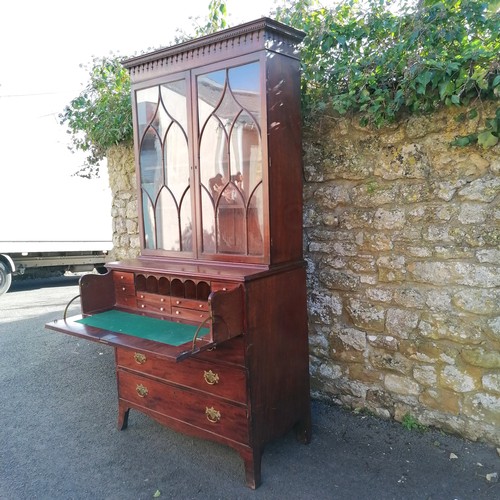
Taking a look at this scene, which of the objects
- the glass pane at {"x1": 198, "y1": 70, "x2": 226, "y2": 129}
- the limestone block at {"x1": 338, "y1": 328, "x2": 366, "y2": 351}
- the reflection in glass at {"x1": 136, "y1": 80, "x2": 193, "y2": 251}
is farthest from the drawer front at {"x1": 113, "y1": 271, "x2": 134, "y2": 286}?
the limestone block at {"x1": 338, "y1": 328, "x2": 366, "y2": 351}

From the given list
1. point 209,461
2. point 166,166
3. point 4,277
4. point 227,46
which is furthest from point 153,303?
point 4,277

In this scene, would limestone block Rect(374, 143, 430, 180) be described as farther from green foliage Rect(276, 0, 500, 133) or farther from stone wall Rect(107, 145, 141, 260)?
stone wall Rect(107, 145, 141, 260)

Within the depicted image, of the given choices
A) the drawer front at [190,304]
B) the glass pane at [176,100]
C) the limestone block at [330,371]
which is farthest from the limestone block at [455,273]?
the glass pane at [176,100]

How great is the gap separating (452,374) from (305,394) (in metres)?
0.87

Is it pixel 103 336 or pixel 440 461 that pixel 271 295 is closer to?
pixel 103 336

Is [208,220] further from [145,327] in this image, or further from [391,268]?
[391,268]

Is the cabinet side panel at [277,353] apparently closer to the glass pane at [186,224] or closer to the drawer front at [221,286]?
the drawer front at [221,286]

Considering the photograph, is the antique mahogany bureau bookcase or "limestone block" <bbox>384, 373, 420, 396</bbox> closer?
the antique mahogany bureau bookcase

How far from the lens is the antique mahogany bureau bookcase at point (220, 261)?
2223 mm

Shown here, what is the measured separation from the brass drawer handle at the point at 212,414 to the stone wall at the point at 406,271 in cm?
98

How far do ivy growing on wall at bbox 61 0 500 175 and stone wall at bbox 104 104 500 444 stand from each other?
141 millimetres

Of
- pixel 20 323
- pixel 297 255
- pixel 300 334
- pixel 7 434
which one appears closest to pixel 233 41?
pixel 297 255

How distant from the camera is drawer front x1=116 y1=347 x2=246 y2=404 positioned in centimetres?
225

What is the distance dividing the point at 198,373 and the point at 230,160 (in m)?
1.22
